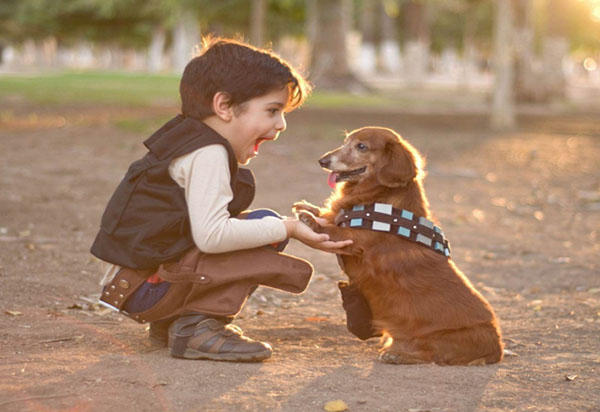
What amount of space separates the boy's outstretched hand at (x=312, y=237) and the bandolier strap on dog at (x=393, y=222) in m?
0.13

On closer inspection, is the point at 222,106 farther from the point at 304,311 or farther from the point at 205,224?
the point at 304,311

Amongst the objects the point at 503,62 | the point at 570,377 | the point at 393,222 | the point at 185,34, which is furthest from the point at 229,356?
the point at 185,34

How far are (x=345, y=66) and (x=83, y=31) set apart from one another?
3428cm

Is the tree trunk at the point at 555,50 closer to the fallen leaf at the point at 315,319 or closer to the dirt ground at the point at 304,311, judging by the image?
the dirt ground at the point at 304,311

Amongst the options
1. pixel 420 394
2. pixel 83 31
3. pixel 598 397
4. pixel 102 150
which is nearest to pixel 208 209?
pixel 420 394

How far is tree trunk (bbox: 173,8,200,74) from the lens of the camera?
36375 mm

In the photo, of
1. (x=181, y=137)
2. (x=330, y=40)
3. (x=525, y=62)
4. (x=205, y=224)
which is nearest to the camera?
(x=205, y=224)

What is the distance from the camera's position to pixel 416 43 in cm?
4672

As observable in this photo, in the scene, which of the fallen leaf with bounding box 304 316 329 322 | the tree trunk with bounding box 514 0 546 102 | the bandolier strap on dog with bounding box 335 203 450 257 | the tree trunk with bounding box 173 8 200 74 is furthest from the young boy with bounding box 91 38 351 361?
the tree trunk with bounding box 173 8 200 74

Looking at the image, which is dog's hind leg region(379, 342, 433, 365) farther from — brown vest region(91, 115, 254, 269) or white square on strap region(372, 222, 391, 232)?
brown vest region(91, 115, 254, 269)

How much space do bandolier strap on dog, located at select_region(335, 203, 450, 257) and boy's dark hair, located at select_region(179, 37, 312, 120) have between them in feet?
2.39

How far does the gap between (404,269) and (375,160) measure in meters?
0.57

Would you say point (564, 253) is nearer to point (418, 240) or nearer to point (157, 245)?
point (418, 240)

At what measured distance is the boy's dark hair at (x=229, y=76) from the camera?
413cm
